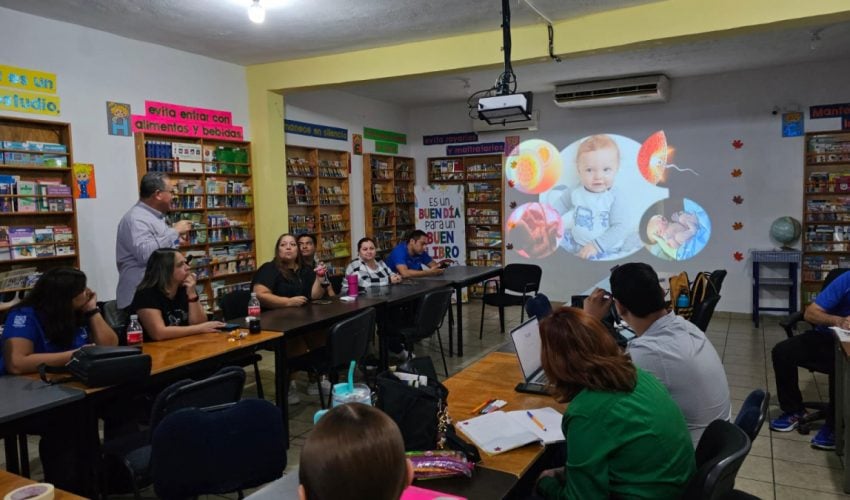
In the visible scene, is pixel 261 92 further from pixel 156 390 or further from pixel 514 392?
pixel 514 392

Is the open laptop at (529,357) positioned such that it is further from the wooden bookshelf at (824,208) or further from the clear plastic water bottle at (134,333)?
the wooden bookshelf at (824,208)

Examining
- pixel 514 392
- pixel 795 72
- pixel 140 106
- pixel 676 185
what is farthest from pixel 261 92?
pixel 795 72

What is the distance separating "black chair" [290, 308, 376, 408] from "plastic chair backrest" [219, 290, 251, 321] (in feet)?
2.23

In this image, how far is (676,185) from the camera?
7.62m

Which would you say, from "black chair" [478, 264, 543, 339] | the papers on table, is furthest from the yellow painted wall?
"black chair" [478, 264, 543, 339]

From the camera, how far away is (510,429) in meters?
2.00

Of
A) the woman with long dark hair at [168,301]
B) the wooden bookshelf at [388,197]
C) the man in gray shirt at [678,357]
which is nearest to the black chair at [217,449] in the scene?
the man in gray shirt at [678,357]

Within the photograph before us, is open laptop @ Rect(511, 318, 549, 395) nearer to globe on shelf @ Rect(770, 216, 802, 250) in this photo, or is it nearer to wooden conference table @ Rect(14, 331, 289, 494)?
wooden conference table @ Rect(14, 331, 289, 494)

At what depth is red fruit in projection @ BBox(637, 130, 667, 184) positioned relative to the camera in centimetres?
768

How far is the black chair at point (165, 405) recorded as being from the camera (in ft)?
7.51

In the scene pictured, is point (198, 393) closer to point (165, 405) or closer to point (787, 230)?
point (165, 405)

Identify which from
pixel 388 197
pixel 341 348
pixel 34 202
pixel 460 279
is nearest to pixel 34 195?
pixel 34 202

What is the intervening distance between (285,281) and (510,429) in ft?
9.82

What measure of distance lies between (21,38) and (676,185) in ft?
24.2
